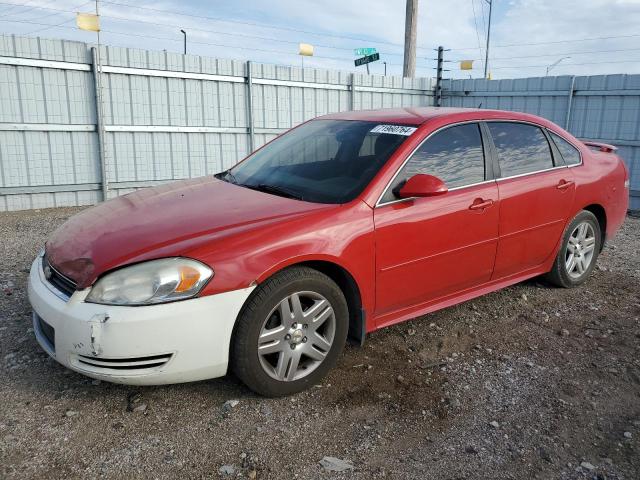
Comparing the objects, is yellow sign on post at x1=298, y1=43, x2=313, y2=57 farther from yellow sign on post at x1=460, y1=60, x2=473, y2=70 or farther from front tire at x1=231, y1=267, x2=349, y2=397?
front tire at x1=231, y1=267, x2=349, y2=397

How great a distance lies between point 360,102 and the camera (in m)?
11.6

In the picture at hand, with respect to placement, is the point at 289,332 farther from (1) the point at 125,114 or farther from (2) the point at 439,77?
(2) the point at 439,77

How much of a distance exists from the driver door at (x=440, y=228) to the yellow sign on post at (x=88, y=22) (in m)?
7.50

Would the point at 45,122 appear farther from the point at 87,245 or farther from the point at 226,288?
the point at 226,288

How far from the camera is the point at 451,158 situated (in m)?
3.71

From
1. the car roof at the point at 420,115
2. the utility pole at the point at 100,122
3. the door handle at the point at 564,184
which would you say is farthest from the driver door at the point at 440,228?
the utility pole at the point at 100,122

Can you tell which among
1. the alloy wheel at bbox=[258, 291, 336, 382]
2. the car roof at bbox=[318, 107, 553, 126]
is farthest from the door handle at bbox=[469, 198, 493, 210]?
the alloy wheel at bbox=[258, 291, 336, 382]

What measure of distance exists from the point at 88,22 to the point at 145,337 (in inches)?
320

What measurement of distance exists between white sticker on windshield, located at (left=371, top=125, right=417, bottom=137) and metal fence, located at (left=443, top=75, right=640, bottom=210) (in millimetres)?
7467

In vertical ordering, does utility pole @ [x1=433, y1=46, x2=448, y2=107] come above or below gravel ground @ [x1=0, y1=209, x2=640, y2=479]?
above

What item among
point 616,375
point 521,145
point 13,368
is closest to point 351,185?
point 521,145

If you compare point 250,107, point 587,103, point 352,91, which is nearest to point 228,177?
point 250,107

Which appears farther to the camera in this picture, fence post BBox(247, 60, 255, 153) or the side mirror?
fence post BBox(247, 60, 255, 153)

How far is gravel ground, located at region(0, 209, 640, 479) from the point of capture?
8.12 feet
